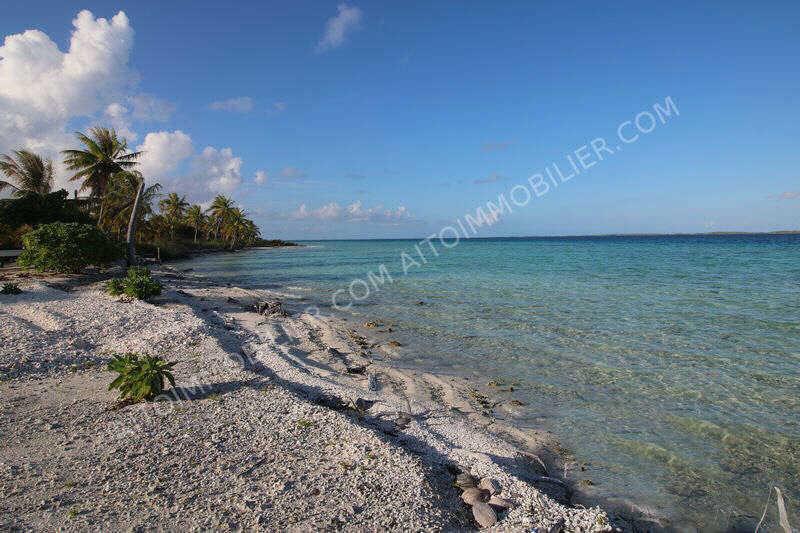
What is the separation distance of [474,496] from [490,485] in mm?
327

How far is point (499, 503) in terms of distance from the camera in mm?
4906

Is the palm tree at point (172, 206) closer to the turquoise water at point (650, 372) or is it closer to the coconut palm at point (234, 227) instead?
the coconut palm at point (234, 227)

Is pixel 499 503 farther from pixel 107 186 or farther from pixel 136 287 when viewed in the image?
pixel 107 186

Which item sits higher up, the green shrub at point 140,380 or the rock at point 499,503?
the green shrub at point 140,380

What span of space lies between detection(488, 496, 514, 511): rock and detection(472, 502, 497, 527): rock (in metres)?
0.11

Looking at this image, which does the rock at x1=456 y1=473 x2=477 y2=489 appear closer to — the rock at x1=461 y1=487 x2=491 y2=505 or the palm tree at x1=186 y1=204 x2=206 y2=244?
the rock at x1=461 y1=487 x2=491 y2=505

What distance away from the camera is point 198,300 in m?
19.1

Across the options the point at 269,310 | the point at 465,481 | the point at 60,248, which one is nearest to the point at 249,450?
the point at 465,481

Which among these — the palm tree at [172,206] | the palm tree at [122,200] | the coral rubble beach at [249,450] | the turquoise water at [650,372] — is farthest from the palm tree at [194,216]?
the coral rubble beach at [249,450]

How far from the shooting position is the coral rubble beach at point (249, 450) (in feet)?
14.6

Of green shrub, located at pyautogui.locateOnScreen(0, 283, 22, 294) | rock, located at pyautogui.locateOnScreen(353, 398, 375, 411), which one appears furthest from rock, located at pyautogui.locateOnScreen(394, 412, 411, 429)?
green shrub, located at pyautogui.locateOnScreen(0, 283, 22, 294)

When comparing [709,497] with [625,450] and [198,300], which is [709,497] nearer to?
[625,450]

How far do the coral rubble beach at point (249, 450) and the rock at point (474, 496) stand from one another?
0.02 m

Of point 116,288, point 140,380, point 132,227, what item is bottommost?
point 140,380
